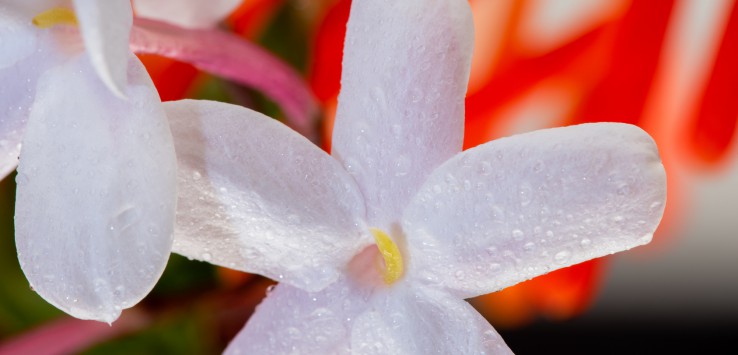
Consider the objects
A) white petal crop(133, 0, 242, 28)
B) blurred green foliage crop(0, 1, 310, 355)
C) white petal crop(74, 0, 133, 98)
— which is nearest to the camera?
white petal crop(74, 0, 133, 98)

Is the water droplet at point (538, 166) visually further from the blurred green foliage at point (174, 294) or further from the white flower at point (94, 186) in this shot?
the blurred green foliage at point (174, 294)

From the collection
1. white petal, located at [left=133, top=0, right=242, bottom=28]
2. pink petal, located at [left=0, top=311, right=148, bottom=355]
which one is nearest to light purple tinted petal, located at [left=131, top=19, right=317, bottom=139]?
white petal, located at [left=133, top=0, right=242, bottom=28]

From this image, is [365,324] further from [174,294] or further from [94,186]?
[174,294]

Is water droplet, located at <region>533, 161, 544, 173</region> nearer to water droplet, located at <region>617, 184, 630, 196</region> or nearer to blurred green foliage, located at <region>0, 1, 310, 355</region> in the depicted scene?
water droplet, located at <region>617, 184, 630, 196</region>

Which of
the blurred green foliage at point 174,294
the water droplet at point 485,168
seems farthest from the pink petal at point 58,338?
the water droplet at point 485,168

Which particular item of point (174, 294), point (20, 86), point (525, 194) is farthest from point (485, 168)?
point (174, 294)

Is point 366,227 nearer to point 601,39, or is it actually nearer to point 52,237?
point 52,237

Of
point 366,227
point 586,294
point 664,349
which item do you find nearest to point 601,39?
point 586,294
